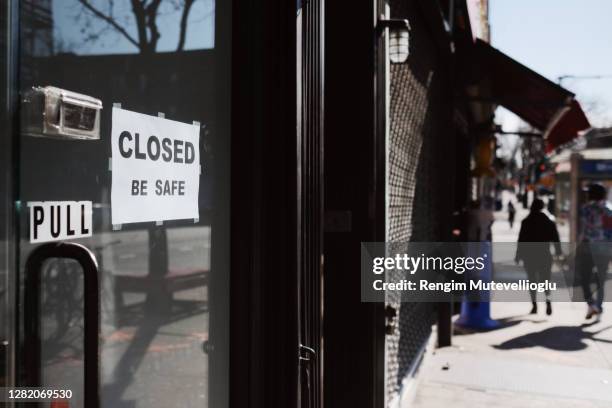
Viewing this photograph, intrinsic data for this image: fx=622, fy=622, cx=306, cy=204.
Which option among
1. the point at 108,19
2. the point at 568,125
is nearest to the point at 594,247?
the point at 568,125

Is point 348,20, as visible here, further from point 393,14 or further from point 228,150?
point 228,150

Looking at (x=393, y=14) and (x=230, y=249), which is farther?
(x=393, y=14)

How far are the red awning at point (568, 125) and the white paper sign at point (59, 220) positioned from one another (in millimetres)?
8342

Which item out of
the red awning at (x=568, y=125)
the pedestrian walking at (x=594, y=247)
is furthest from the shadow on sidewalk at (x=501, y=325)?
the red awning at (x=568, y=125)

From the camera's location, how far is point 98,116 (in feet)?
4.99

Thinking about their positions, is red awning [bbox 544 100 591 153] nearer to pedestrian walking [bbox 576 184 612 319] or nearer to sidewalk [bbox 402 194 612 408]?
pedestrian walking [bbox 576 184 612 319]

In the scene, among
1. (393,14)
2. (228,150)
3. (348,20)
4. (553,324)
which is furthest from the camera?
(553,324)

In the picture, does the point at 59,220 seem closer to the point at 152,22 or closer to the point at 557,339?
the point at 152,22

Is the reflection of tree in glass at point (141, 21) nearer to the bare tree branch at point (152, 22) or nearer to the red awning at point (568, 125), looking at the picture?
the bare tree branch at point (152, 22)

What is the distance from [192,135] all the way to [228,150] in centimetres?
31

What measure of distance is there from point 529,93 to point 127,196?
28.3 ft

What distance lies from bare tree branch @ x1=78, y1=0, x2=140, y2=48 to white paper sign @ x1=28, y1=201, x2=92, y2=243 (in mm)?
455

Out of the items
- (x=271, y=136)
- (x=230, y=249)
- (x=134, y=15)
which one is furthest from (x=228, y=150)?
(x=134, y=15)

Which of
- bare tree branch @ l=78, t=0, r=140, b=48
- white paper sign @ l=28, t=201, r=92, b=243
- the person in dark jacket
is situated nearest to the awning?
the person in dark jacket
